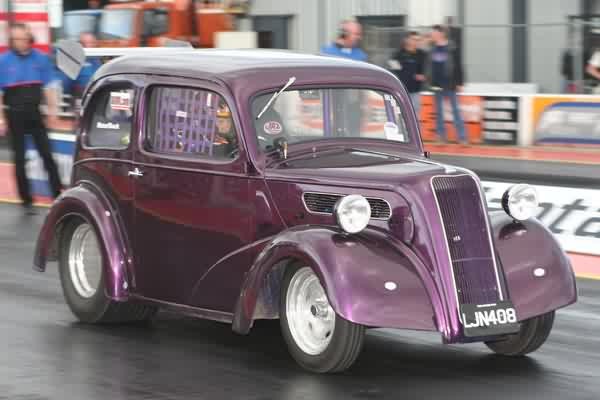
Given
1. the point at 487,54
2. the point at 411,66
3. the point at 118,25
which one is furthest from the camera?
the point at 118,25

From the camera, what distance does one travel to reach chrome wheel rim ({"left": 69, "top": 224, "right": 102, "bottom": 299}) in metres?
8.70

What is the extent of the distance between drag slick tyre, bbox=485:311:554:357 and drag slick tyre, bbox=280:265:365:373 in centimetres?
110

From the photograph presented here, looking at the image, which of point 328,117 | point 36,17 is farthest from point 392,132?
point 36,17

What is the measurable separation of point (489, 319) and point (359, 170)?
3.54ft

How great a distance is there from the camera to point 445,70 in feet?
71.7

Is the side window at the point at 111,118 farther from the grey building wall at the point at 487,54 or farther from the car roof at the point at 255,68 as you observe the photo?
the grey building wall at the point at 487,54

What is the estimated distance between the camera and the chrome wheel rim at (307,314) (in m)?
7.07

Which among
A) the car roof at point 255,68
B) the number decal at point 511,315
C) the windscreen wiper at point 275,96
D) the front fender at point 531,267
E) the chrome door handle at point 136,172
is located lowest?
the number decal at point 511,315

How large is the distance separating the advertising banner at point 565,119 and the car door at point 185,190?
14.5 m

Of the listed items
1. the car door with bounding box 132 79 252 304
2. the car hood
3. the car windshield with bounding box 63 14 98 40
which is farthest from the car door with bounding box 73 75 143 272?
the car windshield with bounding box 63 14 98 40

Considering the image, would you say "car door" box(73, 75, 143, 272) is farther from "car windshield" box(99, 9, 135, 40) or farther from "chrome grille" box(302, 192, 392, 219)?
"car windshield" box(99, 9, 135, 40)

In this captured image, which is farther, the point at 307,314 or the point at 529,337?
the point at 529,337

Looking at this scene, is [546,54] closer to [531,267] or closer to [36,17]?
[36,17]

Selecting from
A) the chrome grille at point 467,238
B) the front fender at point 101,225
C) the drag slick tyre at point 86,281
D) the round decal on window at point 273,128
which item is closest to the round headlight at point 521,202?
the chrome grille at point 467,238
